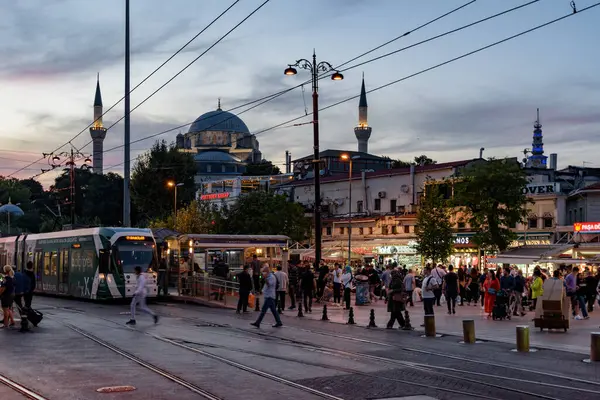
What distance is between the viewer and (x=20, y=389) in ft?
36.3

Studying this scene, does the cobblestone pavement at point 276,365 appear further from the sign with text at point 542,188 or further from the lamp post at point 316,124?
the sign with text at point 542,188

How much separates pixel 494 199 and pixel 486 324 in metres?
27.2

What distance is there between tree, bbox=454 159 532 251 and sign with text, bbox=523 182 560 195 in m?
4.14

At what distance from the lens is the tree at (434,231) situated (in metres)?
51.5

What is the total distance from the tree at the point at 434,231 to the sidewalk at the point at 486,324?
20083 millimetres

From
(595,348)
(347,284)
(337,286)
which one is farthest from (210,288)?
(595,348)

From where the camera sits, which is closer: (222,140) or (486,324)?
(486,324)

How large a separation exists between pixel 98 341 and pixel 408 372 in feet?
23.2

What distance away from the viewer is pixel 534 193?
5438 cm

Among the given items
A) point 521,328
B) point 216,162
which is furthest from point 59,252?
point 216,162

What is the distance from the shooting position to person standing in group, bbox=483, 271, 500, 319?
24.8 metres

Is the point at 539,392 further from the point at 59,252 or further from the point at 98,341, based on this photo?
the point at 59,252

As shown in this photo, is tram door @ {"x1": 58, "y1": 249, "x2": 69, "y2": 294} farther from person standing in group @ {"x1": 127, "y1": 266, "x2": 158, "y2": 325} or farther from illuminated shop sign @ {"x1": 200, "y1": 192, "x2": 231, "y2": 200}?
illuminated shop sign @ {"x1": 200, "y1": 192, "x2": 231, "y2": 200}

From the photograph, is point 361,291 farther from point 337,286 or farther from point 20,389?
point 20,389
